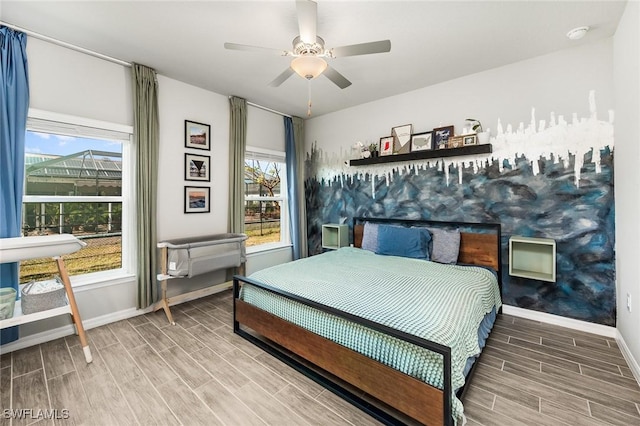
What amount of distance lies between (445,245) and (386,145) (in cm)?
160

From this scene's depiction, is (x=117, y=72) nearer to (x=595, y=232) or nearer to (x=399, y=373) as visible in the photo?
(x=399, y=373)

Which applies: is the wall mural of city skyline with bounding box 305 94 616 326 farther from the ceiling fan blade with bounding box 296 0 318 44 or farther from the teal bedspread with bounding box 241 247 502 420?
the ceiling fan blade with bounding box 296 0 318 44

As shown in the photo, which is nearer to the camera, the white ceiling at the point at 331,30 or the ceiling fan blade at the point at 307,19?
the ceiling fan blade at the point at 307,19

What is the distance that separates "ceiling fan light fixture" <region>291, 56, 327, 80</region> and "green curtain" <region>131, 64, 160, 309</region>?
1901mm

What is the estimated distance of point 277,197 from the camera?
4738 millimetres

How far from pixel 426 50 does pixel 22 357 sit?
4.45 meters

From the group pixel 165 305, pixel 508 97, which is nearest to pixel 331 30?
pixel 508 97

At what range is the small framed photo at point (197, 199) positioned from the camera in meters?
3.48

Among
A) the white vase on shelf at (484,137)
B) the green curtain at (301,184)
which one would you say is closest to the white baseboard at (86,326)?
the green curtain at (301,184)

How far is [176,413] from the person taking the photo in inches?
64.6

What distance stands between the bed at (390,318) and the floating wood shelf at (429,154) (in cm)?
85

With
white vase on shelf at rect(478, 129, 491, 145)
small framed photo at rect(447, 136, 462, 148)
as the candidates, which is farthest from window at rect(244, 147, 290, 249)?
white vase on shelf at rect(478, 129, 491, 145)

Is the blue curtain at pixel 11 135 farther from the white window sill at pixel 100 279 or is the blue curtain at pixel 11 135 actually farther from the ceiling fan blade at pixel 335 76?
the ceiling fan blade at pixel 335 76

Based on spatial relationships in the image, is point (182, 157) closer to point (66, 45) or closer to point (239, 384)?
point (66, 45)
